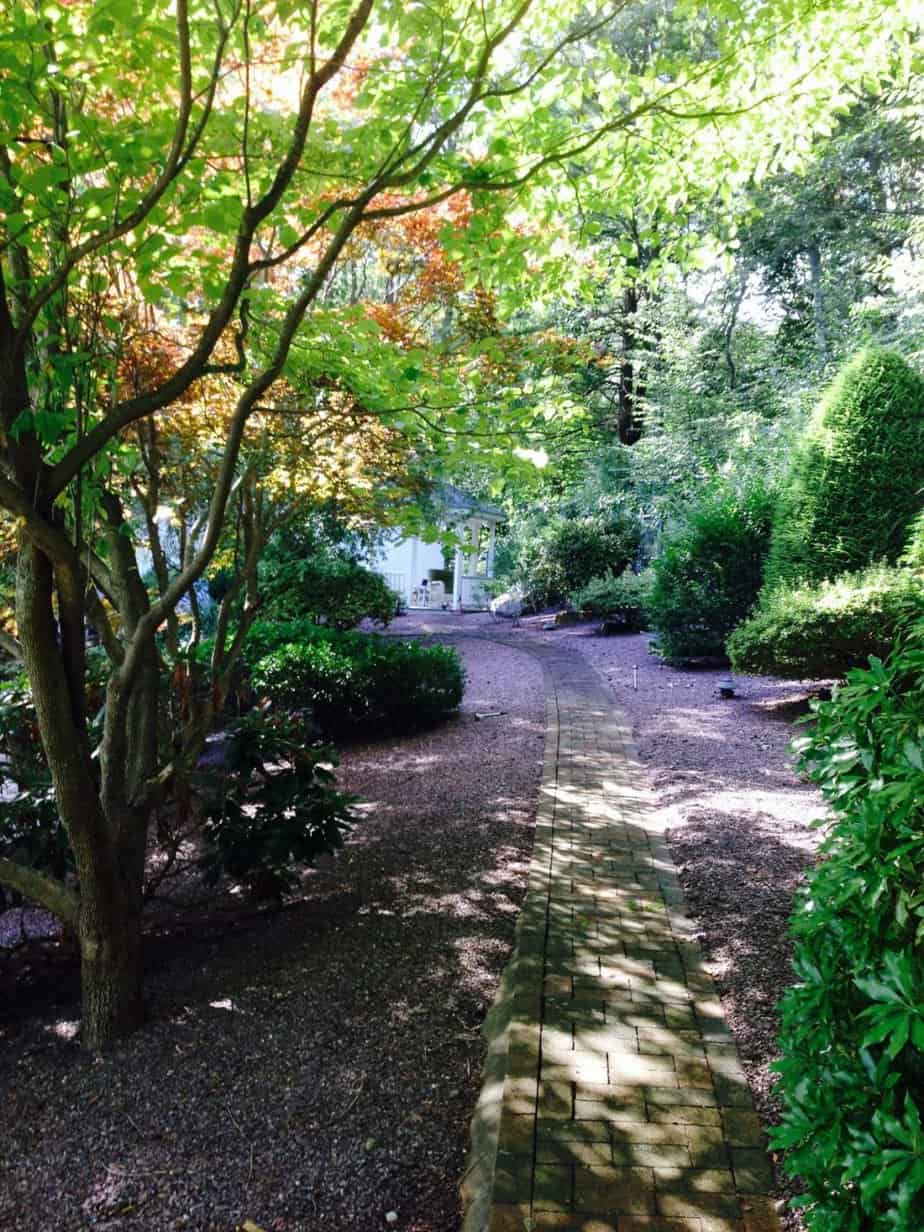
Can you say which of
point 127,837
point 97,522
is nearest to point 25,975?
point 127,837

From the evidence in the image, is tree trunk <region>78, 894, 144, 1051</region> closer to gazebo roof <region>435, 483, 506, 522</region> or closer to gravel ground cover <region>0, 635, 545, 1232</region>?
gravel ground cover <region>0, 635, 545, 1232</region>

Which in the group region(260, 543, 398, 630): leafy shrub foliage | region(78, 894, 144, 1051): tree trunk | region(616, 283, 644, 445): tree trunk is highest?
region(616, 283, 644, 445): tree trunk

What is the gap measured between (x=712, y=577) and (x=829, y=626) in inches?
184

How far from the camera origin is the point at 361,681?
8.64 m

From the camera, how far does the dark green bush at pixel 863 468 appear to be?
30.1 ft

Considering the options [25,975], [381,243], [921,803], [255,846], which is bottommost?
[25,975]

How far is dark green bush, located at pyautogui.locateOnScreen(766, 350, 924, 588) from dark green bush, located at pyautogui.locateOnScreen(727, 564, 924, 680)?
1.72 feet

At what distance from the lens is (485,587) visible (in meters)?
25.9

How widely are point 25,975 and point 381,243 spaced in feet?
23.2

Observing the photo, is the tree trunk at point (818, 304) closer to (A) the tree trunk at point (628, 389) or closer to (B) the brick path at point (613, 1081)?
(A) the tree trunk at point (628, 389)

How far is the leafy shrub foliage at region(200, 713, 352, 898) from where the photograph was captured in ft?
13.6

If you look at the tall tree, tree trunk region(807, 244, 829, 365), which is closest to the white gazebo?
tree trunk region(807, 244, 829, 365)

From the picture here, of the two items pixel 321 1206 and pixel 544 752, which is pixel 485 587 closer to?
pixel 544 752

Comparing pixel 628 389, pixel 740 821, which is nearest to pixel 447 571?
pixel 628 389
